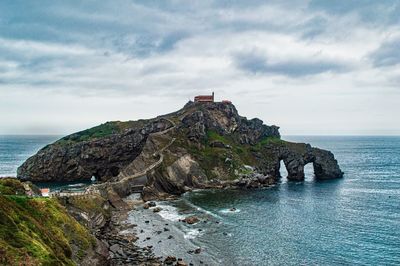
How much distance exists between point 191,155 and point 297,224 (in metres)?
71.0

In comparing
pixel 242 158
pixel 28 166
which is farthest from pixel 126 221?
pixel 28 166

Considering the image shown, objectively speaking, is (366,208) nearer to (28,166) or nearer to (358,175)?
(358,175)

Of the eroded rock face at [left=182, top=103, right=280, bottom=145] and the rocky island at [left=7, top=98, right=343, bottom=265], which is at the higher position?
the eroded rock face at [left=182, top=103, right=280, bottom=145]

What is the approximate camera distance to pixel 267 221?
103312 mm

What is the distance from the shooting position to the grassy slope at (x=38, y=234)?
143 feet

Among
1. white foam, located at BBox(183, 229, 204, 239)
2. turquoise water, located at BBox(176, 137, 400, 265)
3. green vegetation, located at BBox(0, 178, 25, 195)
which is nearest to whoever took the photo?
green vegetation, located at BBox(0, 178, 25, 195)

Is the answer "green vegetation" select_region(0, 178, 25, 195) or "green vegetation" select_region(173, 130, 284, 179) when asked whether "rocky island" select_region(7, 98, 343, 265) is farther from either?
"green vegetation" select_region(0, 178, 25, 195)

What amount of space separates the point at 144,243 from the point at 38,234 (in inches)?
1358

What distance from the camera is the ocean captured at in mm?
76938

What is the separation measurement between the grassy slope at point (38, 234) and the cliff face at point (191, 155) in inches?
3033

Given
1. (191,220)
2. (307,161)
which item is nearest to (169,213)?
(191,220)

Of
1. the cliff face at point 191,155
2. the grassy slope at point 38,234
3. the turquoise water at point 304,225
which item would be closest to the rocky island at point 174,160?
the cliff face at point 191,155

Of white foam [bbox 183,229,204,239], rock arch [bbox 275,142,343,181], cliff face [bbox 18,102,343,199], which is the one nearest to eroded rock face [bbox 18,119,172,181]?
cliff face [bbox 18,102,343,199]

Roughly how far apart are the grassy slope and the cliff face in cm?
7705
